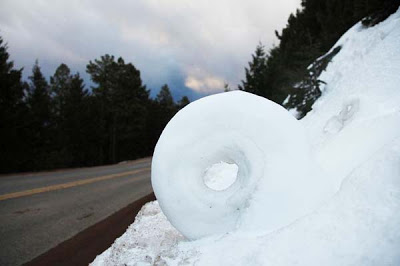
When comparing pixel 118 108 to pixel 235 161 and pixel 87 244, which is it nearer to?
pixel 87 244

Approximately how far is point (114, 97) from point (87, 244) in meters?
26.4

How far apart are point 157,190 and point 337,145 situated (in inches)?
106

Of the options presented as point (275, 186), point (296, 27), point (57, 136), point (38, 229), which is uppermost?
point (296, 27)

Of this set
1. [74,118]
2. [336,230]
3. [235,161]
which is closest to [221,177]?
[235,161]

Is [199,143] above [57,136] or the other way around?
the other way around

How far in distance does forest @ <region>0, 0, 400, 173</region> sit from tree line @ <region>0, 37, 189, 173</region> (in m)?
0.06

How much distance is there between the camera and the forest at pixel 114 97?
36.0 feet

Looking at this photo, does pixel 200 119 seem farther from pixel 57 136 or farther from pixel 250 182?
pixel 57 136

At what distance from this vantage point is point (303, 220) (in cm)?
226

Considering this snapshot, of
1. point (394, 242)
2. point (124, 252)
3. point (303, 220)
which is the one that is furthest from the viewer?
point (124, 252)

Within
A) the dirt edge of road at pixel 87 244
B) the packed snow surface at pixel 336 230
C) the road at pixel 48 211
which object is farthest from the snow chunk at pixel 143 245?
the road at pixel 48 211

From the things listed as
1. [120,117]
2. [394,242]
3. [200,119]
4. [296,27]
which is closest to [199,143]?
[200,119]

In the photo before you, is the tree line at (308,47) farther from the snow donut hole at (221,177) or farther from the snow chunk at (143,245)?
the snow chunk at (143,245)

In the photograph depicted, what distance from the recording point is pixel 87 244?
3701mm
